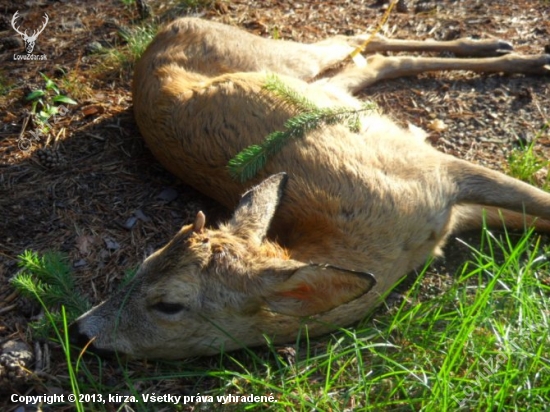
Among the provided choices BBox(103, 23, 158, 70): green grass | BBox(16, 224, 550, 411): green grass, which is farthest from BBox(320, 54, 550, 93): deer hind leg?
BBox(16, 224, 550, 411): green grass

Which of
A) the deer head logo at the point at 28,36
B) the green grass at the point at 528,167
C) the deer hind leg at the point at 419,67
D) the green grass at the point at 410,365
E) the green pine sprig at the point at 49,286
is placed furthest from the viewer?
the deer head logo at the point at 28,36

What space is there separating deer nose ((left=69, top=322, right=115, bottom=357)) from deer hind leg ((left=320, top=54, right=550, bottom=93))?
287 cm

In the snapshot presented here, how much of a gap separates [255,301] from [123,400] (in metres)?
0.82

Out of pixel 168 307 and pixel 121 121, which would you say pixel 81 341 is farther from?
pixel 121 121

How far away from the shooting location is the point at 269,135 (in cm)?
430

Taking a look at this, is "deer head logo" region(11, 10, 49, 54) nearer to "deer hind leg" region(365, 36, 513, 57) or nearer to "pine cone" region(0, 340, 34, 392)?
"deer hind leg" region(365, 36, 513, 57)

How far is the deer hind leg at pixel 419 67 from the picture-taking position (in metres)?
5.66

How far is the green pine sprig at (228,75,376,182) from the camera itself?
13.6 ft

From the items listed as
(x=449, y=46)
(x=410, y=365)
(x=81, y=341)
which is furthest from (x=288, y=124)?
(x=449, y=46)

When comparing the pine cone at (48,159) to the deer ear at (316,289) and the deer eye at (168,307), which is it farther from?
the deer ear at (316,289)

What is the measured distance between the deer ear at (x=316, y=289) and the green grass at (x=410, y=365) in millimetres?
200

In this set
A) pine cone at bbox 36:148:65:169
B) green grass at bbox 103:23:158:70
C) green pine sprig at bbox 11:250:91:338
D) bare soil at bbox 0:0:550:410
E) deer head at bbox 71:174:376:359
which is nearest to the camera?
deer head at bbox 71:174:376:359

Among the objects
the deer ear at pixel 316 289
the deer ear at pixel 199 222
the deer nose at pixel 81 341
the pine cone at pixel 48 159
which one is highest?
the deer ear at pixel 199 222

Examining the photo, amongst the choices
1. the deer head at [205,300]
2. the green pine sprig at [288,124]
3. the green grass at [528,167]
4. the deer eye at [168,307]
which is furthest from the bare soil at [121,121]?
the green pine sprig at [288,124]
